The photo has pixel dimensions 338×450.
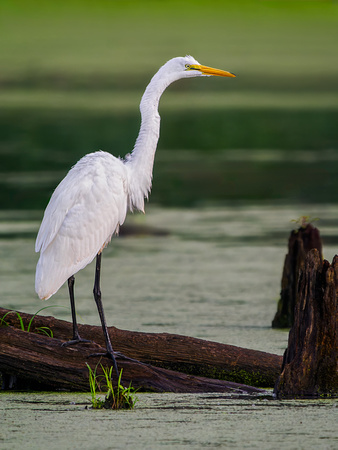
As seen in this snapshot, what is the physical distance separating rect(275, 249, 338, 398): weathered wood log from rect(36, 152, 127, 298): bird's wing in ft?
4.10

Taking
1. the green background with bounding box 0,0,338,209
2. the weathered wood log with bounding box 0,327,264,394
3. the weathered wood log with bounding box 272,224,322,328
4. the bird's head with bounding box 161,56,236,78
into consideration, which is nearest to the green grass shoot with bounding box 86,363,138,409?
the weathered wood log with bounding box 0,327,264,394

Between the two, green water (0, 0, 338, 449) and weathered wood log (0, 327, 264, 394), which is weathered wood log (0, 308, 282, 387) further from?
green water (0, 0, 338, 449)

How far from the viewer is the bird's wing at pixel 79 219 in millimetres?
4852

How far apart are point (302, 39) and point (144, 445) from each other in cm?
3274

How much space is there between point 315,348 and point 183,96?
93.1ft

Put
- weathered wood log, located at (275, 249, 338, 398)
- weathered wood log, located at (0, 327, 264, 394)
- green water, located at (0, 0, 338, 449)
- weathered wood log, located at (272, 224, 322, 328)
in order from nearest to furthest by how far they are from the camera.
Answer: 1. green water, located at (0, 0, 338, 449)
2. weathered wood log, located at (275, 249, 338, 398)
3. weathered wood log, located at (0, 327, 264, 394)
4. weathered wood log, located at (272, 224, 322, 328)

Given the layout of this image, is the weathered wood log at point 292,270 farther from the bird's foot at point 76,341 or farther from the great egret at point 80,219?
the bird's foot at point 76,341

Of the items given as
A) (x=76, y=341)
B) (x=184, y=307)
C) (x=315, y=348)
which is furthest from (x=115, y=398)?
(x=184, y=307)

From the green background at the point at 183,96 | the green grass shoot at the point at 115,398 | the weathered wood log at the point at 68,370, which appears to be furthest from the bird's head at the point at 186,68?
the green background at the point at 183,96

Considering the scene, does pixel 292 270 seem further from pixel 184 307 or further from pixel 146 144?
pixel 146 144

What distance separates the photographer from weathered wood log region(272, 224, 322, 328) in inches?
242

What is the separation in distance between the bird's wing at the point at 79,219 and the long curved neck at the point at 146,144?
0.21 metres

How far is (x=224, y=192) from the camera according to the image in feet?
43.8

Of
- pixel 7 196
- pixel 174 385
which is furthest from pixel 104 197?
pixel 7 196
